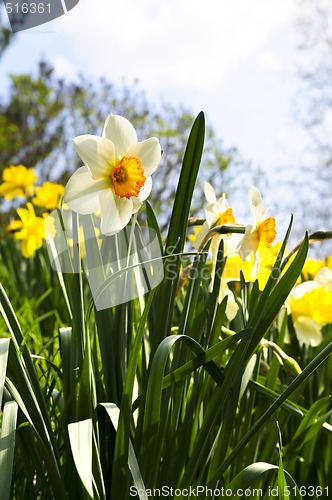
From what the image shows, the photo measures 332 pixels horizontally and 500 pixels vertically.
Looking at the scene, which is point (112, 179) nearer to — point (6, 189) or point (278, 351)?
point (278, 351)

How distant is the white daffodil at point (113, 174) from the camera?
2.91ft

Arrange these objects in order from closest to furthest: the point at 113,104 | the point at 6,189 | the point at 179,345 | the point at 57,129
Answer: the point at 179,345
the point at 6,189
the point at 113,104
the point at 57,129

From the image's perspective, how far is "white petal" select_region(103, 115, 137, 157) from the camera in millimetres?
891

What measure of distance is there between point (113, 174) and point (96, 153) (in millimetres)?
37

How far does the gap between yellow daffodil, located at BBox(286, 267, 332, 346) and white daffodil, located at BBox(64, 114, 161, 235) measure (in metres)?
0.60

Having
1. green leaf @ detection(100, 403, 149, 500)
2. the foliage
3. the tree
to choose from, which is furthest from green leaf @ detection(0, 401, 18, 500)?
the tree

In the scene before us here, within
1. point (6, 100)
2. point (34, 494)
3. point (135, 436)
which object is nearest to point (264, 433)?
point (135, 436)

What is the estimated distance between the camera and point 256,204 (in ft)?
3.43

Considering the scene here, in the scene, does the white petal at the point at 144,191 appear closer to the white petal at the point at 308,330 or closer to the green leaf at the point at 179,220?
the green leaf at the point at 179,220

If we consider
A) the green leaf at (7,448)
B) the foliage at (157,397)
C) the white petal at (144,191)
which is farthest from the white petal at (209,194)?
the green leaf at (7,448)

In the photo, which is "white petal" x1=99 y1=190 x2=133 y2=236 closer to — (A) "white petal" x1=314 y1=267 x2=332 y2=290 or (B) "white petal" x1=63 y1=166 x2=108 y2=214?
(B) "white petal" x1=63 y1=166 x2=108 y2=214

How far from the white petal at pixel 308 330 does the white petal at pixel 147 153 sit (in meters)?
0.65

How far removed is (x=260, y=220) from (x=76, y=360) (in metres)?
0.36

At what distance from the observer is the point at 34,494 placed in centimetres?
99
